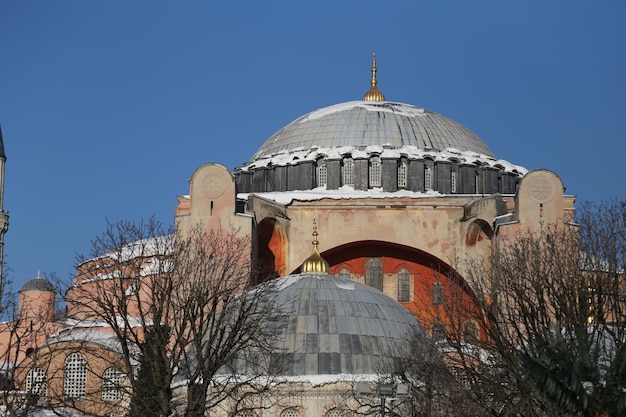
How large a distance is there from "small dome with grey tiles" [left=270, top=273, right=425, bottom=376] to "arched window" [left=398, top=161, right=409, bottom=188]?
1014 cm

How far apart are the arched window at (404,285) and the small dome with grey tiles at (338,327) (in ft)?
24.1

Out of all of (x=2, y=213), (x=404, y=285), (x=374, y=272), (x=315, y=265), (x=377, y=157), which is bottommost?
(x=404, y=285)

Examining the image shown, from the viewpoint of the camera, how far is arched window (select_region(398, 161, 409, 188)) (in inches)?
2532

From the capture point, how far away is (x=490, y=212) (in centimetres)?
5972

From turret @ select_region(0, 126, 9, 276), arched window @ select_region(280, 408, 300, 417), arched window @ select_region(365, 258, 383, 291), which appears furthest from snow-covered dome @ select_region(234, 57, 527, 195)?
arched window @ select_region(280, 408, 300, 417)

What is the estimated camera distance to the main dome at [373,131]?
67.0 meters

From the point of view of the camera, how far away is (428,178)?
212 feet

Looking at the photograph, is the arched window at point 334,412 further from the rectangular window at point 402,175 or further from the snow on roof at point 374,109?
the snow on roof at point 374,109

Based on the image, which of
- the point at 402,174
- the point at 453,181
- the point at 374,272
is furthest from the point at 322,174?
the point at 453,181

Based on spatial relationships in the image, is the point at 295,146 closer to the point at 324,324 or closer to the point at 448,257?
the point at 448,257

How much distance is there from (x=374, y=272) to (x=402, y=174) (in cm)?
431

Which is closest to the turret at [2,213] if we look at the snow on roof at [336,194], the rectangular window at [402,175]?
the snow on roof at [336,194]

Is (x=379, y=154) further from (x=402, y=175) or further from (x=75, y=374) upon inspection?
(x=75, y=374)

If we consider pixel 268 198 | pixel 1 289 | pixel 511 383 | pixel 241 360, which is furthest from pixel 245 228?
pixel 511 383
